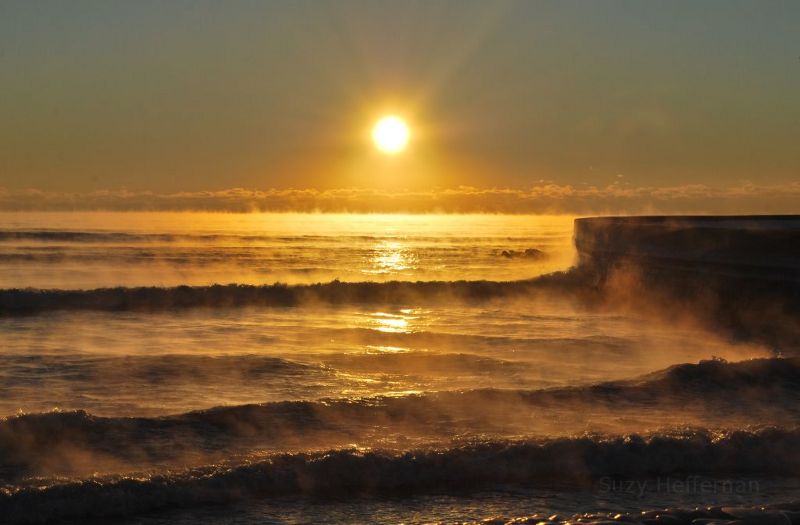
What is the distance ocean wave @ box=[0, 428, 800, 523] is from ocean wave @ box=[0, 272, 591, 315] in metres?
14.9

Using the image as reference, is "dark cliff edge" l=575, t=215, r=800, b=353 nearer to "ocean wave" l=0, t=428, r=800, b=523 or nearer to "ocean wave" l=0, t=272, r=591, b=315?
"ocean wave" l=0, t=272, r=591, b=315

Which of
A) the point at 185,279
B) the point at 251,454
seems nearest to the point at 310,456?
the point at 251,454

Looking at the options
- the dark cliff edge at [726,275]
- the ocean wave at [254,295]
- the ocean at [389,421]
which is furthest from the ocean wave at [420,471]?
the ocean wave at [254,295]

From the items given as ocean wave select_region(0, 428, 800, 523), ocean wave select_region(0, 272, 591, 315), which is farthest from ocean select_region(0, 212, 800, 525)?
ocean wave select_region(0, 272, 591, 315)

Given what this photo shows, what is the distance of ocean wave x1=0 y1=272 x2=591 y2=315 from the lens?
2198 centimetres

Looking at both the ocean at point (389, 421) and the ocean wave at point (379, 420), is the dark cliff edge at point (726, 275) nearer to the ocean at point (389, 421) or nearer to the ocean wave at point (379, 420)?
the ocean at point (389, 421)

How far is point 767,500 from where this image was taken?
22.2 ft

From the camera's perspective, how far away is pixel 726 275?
18031mm

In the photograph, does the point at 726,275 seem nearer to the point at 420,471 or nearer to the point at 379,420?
the point at 379,420

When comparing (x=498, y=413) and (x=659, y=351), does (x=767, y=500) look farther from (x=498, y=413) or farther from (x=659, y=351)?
(x=659, y=351)

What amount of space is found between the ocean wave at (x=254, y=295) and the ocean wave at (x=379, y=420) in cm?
1321

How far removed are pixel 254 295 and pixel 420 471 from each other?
17570mm

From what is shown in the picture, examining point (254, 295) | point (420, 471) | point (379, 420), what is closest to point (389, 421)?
point (379, 420)

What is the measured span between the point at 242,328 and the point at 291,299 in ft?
22.3
